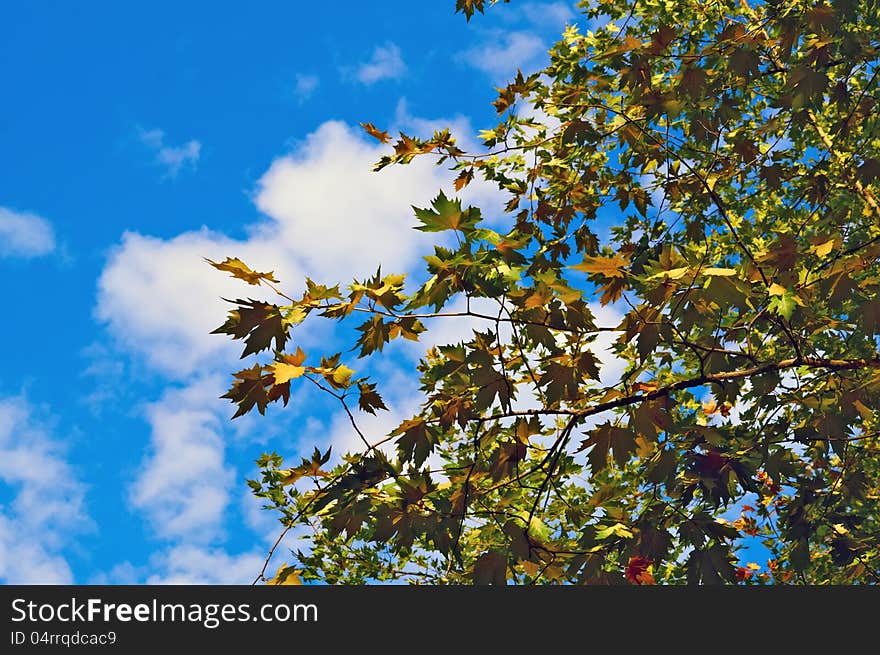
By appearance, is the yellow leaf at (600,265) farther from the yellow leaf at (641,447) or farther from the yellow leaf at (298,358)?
the yellow leaf at (298,358)

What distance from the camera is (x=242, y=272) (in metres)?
3.47

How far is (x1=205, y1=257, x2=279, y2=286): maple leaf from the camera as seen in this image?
11.4 feet

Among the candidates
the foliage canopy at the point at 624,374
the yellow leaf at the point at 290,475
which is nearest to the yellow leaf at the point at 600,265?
the foliage canopy at the point at 624,374

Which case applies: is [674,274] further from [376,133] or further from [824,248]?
[376,133]

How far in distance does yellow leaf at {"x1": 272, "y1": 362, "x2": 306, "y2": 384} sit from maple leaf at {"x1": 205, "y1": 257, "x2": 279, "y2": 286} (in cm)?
39

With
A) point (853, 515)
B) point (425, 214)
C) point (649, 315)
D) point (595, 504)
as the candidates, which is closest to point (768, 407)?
point (853, 515)

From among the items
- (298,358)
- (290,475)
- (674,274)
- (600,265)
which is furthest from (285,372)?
(674,274)

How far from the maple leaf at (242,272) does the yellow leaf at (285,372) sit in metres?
0.39

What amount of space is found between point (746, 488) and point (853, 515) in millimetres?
1308

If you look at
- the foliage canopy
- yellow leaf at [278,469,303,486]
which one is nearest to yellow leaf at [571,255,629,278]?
the foliage canopy

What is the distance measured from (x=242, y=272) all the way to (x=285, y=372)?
1.60 ft

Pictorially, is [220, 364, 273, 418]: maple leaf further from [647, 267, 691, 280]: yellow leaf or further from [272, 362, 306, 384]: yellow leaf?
[647, 267, 691, 280]: yellow leaf

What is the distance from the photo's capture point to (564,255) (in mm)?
6336

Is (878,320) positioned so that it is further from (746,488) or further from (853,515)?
(853,515)
